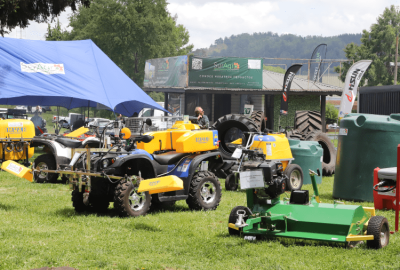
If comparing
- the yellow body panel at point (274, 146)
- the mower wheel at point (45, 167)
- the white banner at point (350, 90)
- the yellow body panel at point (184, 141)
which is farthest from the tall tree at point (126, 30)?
the yellow body panel at point (184, 141)

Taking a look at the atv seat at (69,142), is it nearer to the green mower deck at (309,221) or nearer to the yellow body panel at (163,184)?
the yellow body panel at (163,184)

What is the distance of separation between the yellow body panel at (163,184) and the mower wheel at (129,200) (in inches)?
18.1

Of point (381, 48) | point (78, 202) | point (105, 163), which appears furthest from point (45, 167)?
point (381, 48)

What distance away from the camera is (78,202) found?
800cm

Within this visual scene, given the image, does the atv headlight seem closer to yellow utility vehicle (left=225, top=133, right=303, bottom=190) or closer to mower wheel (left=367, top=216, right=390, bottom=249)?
yellow utility vehicle (left=225, top=133, right=303, bottom=190)

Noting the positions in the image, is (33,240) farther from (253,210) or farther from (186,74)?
(186,74)

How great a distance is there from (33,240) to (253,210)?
2.71 m

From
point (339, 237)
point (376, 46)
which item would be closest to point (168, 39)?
point (376, 46)

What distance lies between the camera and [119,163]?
7.43 m

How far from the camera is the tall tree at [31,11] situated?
47.6ft

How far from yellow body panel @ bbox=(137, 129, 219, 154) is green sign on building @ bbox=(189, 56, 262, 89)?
20.7m

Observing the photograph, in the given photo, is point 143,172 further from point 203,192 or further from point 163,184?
point 163,184

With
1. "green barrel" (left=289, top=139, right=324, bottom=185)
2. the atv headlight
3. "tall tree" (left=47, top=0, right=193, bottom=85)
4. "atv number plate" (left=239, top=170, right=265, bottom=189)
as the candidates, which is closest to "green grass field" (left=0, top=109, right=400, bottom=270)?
"atv number plate" (left=239, top=170, right=265, bottom=189)

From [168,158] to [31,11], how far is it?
30.5 ft
